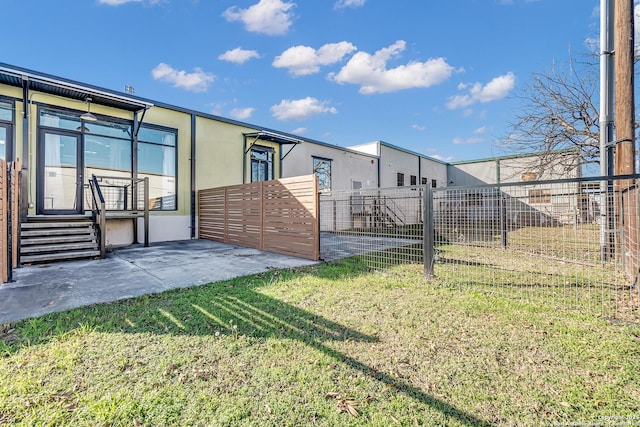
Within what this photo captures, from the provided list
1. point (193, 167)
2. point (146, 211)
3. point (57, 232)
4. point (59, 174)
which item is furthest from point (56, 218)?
point (193, 167)

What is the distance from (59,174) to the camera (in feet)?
23.0

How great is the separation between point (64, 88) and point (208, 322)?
23.2 ft

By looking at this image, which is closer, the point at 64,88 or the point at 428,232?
the point at 428,232

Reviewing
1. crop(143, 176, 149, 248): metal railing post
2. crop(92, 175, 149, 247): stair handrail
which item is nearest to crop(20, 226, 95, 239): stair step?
crop(92, 175, 149, 247): stair handrail

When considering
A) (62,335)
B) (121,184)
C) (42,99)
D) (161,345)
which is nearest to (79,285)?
(62,335)

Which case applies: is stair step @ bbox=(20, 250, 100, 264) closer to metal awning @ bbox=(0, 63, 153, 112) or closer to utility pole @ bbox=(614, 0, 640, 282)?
metal awning @ bbox=(0, 63, 153, 112)

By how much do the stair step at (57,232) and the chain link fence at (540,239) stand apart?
5365 mm

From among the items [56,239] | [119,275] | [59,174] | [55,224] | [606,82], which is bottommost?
[119,275]

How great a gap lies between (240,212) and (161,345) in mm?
5601

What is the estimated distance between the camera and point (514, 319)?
108 inches

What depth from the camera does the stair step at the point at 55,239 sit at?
5566 mm

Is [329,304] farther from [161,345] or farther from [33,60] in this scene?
[33,60]

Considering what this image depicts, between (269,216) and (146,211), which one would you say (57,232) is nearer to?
(146,211)

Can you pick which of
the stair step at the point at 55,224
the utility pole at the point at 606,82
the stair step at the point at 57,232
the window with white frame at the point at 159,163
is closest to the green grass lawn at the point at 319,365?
the utility pole at the point at 606,82
